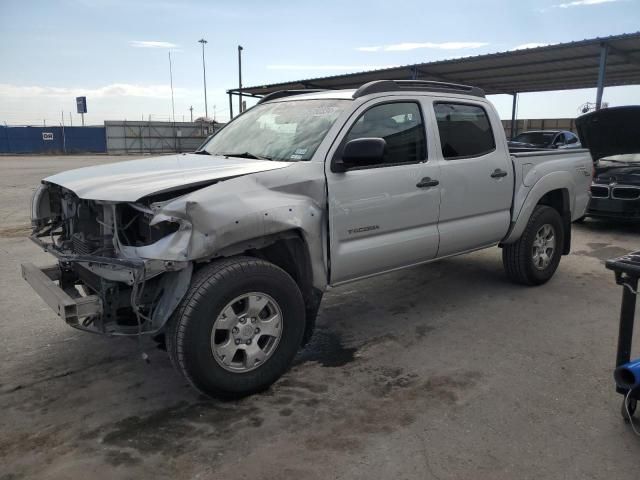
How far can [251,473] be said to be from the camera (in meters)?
2.60

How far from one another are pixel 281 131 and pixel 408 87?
114 centimetres

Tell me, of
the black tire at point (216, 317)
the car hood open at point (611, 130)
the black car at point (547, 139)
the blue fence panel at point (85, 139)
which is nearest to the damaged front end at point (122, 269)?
the black tire at point (216, 317)

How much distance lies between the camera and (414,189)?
418 cm

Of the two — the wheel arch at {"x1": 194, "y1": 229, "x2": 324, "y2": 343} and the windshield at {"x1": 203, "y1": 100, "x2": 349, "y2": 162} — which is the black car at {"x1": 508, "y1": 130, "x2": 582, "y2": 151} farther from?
the wheel arch at {"x1": 194, "y1": 229, "x2": 324, "y2": 343}

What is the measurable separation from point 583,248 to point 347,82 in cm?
1526

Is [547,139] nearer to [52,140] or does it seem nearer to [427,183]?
[427,183]

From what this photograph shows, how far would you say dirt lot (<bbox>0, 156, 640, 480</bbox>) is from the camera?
2680 mm

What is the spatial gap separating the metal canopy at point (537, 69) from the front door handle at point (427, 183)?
12.0 m

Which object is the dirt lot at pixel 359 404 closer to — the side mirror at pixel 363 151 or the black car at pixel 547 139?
the side mirror at pixel 363 151

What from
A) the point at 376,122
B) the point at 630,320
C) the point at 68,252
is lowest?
the point at 630,320

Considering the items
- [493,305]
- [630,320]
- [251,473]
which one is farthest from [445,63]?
[251,473]

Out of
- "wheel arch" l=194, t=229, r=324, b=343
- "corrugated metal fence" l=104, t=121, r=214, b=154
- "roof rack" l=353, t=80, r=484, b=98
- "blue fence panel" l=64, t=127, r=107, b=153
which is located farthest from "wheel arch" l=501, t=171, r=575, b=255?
"blue fence panel" l=64, t=127, r=107, b=153

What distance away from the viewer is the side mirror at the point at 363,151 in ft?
11.7

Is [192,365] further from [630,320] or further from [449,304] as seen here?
[449,304]
